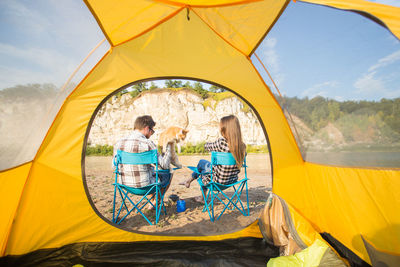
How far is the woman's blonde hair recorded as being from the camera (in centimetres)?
255

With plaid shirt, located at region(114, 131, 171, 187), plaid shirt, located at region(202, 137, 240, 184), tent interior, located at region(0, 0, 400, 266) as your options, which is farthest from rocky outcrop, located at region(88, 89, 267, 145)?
tent interior, located at region(0, 0, 400, 266)

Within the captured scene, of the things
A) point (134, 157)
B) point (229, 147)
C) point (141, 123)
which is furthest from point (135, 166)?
point (229, 147)

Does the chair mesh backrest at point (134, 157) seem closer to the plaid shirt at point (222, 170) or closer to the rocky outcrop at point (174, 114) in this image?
the plaid shirt at point (222, 170)

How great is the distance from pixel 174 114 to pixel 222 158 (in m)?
17.7

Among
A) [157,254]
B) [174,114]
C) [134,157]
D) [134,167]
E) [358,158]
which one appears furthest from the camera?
[174,114]

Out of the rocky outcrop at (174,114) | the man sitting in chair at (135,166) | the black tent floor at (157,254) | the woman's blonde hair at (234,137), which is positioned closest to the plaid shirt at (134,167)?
the man sitting in chair at (135,166)

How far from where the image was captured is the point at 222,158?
2.56m

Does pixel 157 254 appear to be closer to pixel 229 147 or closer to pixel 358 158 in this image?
pixel 229 147

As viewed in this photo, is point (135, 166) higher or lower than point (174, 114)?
lower

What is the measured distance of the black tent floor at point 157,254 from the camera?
1.68m

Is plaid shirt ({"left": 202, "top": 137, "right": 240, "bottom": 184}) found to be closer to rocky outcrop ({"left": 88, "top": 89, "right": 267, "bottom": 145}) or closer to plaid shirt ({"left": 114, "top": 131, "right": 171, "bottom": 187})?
plaid shirt ({"left": 114, "top": 131, "right": 171, "bottom": 187})

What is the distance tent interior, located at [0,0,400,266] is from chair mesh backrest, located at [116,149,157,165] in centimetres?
37

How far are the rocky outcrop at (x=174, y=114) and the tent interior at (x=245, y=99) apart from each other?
617 inches

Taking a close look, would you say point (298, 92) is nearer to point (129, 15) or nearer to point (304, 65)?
point (304, 65)
